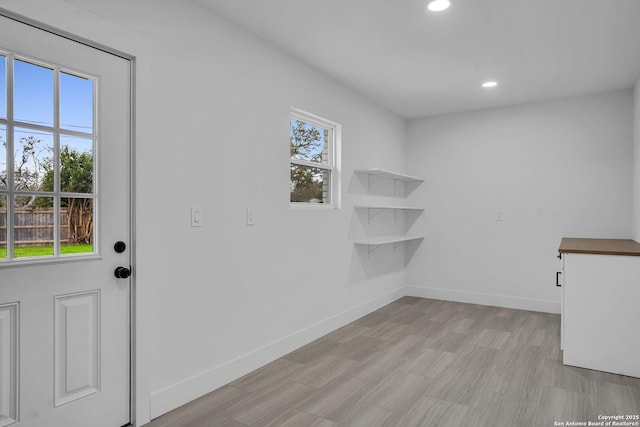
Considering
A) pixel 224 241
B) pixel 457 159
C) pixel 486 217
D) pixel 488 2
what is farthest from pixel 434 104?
pixel 224 241

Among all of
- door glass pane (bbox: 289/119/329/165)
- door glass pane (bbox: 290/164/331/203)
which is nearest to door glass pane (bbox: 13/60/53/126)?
door glass pane (bbox: 289/119/329/165)

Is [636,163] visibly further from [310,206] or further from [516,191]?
[310,206]

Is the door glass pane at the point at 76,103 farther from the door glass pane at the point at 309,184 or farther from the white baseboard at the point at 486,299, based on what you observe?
the white baseboard at the point at 486,299

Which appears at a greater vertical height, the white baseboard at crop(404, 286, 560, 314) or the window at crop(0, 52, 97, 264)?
the window at crop(0, 52, 97, 264)

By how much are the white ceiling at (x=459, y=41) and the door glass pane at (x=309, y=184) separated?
955mm

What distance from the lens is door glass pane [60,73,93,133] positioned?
188 cm

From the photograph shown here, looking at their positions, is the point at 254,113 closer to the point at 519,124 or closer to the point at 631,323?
the point at 631,323

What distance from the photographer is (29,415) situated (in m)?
1.76

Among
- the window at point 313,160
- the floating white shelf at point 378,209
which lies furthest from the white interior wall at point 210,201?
the floating white shelf at point 378,209

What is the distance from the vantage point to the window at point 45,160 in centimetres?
169

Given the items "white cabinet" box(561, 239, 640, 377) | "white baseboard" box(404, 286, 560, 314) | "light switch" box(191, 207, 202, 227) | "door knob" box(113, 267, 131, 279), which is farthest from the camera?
"white baseboard" box(404, 286, 560, 314)

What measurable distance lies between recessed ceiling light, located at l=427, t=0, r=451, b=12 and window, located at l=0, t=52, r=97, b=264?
2045 millimetres

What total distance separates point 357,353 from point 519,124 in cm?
344

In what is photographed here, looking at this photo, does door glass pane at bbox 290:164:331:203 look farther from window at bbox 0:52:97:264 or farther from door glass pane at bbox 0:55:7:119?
door glass pane at bbox 0:55:7:119
